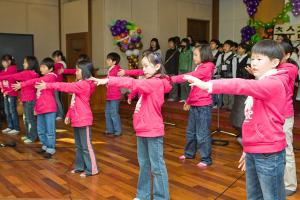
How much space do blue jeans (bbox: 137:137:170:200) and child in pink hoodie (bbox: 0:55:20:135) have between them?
3.47 m

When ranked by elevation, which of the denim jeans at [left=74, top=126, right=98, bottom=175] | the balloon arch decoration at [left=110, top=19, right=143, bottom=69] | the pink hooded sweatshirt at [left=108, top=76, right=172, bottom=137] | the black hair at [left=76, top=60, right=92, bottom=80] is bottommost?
the denim jeans at [left=74, top=126, right=98, bottom=175]

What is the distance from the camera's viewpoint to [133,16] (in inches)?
337

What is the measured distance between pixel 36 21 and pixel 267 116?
8.24m

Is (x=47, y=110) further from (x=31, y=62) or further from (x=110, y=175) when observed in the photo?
(x=110, y=175)

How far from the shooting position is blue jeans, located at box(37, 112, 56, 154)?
14.6 ft

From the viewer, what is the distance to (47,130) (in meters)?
4.47

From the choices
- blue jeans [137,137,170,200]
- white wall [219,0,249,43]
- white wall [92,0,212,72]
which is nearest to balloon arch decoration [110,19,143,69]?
white wall [92,0,212,72]

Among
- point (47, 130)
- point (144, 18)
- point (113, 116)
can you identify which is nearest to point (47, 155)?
point (47, 130)

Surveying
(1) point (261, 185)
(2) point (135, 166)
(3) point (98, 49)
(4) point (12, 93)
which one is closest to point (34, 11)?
(3) point (98, 49)

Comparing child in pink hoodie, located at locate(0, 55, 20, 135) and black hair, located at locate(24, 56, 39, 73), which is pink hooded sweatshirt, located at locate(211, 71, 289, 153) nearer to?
black hair, located at locate(24, 56, 39, 73)

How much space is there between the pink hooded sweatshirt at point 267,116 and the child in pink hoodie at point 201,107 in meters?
1.81

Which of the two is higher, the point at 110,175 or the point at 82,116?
the point at 82,116

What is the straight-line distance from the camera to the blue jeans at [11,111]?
5.70 meters

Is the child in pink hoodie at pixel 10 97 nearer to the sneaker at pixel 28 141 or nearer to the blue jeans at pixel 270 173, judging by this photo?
the sneaker at pixel 28 141
